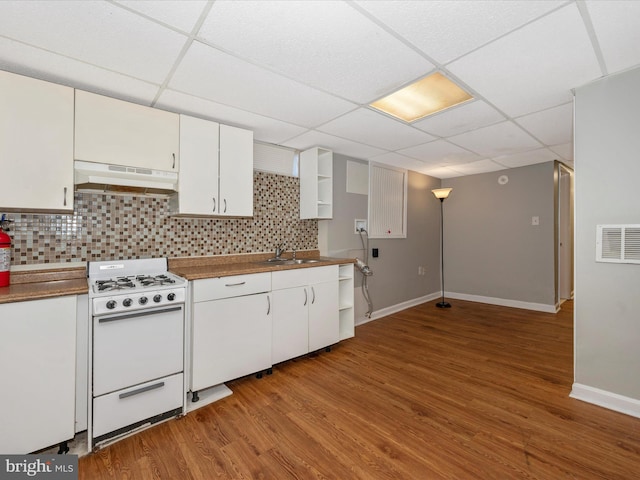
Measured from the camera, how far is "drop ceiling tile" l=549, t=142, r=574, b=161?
12.0ft

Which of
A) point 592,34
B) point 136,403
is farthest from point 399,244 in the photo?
point 136,403

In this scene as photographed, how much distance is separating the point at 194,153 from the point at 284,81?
1.02m

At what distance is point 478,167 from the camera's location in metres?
4.81

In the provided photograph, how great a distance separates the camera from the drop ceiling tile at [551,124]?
2.58 meters

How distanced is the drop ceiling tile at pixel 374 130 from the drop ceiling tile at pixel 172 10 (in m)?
Answer: 1.45

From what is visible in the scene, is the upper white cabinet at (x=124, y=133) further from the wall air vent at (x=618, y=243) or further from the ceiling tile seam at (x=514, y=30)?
the wall air vent at (x=618, y=243)

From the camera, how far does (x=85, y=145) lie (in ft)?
6.64

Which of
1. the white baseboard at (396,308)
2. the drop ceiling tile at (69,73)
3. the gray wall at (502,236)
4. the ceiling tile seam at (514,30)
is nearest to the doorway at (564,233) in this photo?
the gray wall at (502,236)

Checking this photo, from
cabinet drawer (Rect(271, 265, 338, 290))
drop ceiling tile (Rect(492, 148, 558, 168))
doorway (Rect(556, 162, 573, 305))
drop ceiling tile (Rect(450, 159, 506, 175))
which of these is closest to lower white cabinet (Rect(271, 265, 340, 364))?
cabinet drawer (Rect(271, 265, 338, 290))

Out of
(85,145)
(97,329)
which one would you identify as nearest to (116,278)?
(97,329)

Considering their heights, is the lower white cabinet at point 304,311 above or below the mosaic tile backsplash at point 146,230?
below

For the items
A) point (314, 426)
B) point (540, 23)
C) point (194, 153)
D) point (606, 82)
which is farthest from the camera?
point (194, 153)

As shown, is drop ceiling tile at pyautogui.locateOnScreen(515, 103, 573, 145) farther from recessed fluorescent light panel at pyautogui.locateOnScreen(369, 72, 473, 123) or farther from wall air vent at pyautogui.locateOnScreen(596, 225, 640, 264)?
wall air vent at pyautogui.locateOnScreen(596, 225, 640, 264)

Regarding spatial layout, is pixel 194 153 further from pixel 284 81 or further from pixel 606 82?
pixel 606 82
